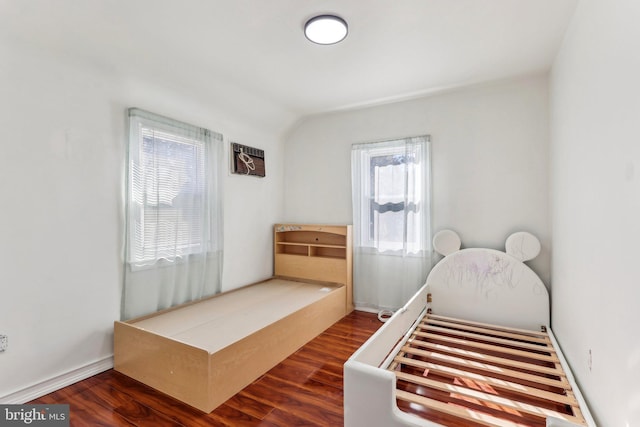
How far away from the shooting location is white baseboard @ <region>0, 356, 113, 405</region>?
176cm

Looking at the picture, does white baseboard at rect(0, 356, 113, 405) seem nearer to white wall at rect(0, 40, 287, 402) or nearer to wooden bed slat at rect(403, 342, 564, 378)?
white wall at rect(0, 40, 287, 402)

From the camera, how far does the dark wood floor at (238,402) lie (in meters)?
1.62

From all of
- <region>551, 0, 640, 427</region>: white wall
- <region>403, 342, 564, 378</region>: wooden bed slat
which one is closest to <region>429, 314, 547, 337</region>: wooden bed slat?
<region>551, 0, 640, 427</region>: white wall

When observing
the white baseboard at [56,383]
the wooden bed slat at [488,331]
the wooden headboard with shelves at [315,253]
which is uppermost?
the wooden headboard with shelves at [315,253]

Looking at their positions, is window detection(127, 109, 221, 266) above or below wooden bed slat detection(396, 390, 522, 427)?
above

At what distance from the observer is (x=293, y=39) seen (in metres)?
2.05

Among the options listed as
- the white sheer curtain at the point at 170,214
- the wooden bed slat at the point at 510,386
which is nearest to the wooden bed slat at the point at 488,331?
the wooden bed slat at the point at 510,386

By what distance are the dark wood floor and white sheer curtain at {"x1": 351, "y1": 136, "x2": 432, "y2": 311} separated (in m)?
1.20

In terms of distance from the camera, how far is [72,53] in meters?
1.96

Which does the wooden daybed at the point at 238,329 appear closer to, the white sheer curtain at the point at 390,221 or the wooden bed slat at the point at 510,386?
the white sheer curtain at the point at 390,221

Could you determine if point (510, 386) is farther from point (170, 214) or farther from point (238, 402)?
point (170, 214)

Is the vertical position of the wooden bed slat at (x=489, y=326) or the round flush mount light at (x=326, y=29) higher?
the round flush mount light at (x=326, y=29)

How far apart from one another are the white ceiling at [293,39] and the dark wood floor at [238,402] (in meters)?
2.14

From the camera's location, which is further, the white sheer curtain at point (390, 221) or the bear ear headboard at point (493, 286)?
the white sheer curtain at point (390, 221)
